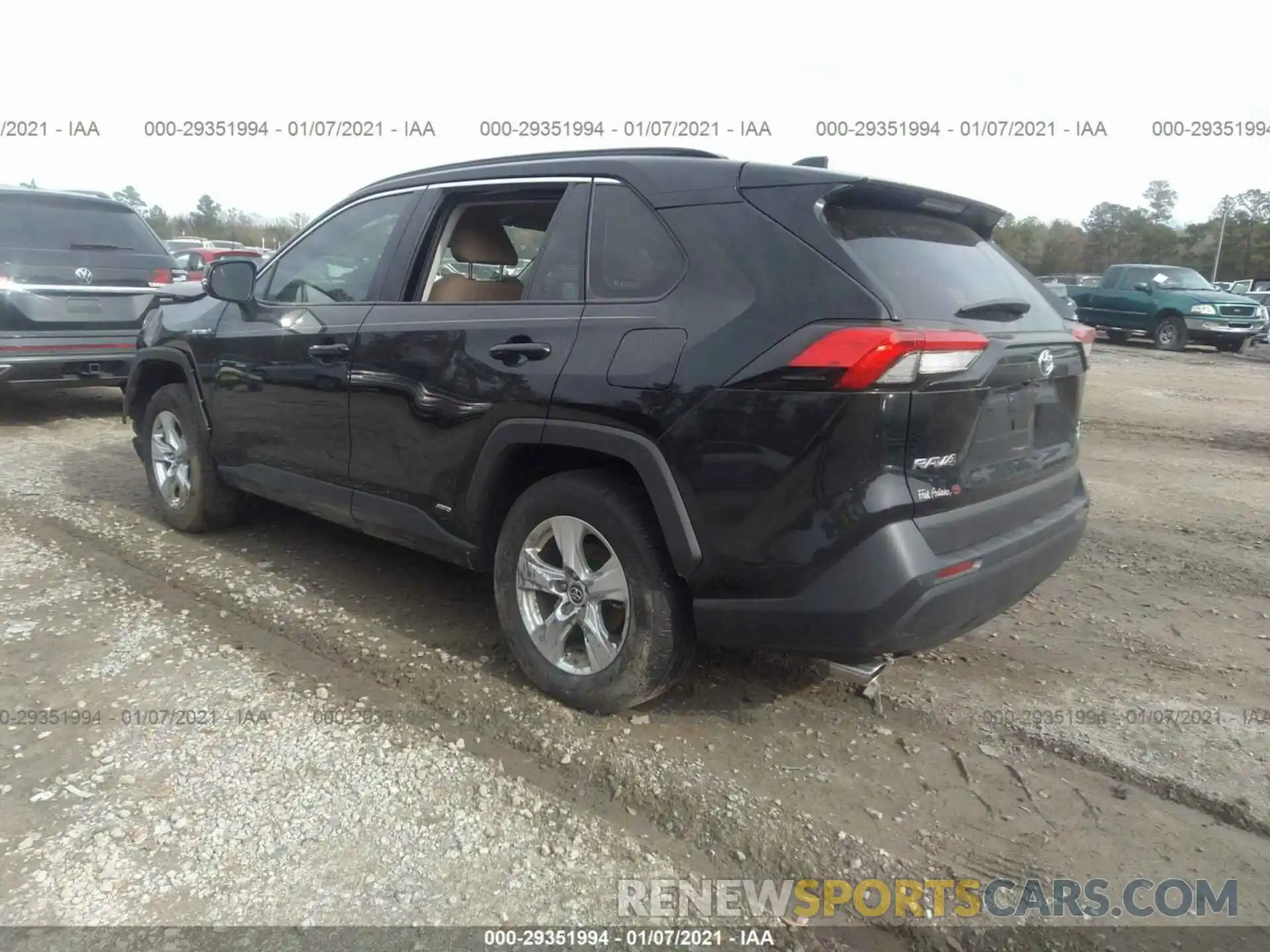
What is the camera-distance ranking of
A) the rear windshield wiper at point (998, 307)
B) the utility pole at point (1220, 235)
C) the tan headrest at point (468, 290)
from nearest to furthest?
the rear windshield wiper at point (998, 307), the tan headrest at point (468, 290), the utility pole at point (1220, 235)

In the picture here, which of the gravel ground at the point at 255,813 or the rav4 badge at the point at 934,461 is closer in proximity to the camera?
the gravel ground at the point at 255,813

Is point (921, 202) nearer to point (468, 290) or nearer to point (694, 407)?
point (694, 407)

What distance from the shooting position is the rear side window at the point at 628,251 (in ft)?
9.37

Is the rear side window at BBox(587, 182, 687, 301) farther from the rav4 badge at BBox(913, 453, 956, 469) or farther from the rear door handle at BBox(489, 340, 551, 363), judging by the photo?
the rav4 badge at BBox(913, 453, 956, 469)

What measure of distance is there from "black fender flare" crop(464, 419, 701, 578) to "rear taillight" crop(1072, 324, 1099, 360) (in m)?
1.60

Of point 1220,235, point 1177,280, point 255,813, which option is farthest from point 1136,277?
Result: point 1220,235

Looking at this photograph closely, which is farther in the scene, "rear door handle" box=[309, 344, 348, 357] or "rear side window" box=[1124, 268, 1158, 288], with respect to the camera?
"rear side window" box=[1124, 268, 1158, 288]

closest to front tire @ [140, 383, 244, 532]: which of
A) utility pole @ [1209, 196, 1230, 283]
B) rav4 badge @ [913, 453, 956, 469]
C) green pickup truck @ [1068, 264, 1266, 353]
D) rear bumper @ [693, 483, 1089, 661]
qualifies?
rear bumper @ [693, 483, 1089, 661]

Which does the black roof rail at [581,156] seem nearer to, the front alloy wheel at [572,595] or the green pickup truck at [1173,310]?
the front alloy wheel at [572,595]

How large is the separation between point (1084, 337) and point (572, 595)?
2.08 meters

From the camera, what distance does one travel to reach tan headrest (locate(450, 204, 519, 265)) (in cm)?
377

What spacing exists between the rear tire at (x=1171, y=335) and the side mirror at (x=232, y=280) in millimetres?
19631

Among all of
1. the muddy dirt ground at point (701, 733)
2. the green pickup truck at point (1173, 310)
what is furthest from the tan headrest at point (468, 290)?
the green pickup truck at point (1173, 310)

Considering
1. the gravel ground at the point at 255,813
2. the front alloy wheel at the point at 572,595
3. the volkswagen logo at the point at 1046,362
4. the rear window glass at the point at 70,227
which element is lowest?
the gravel ground at the point at 255,813
